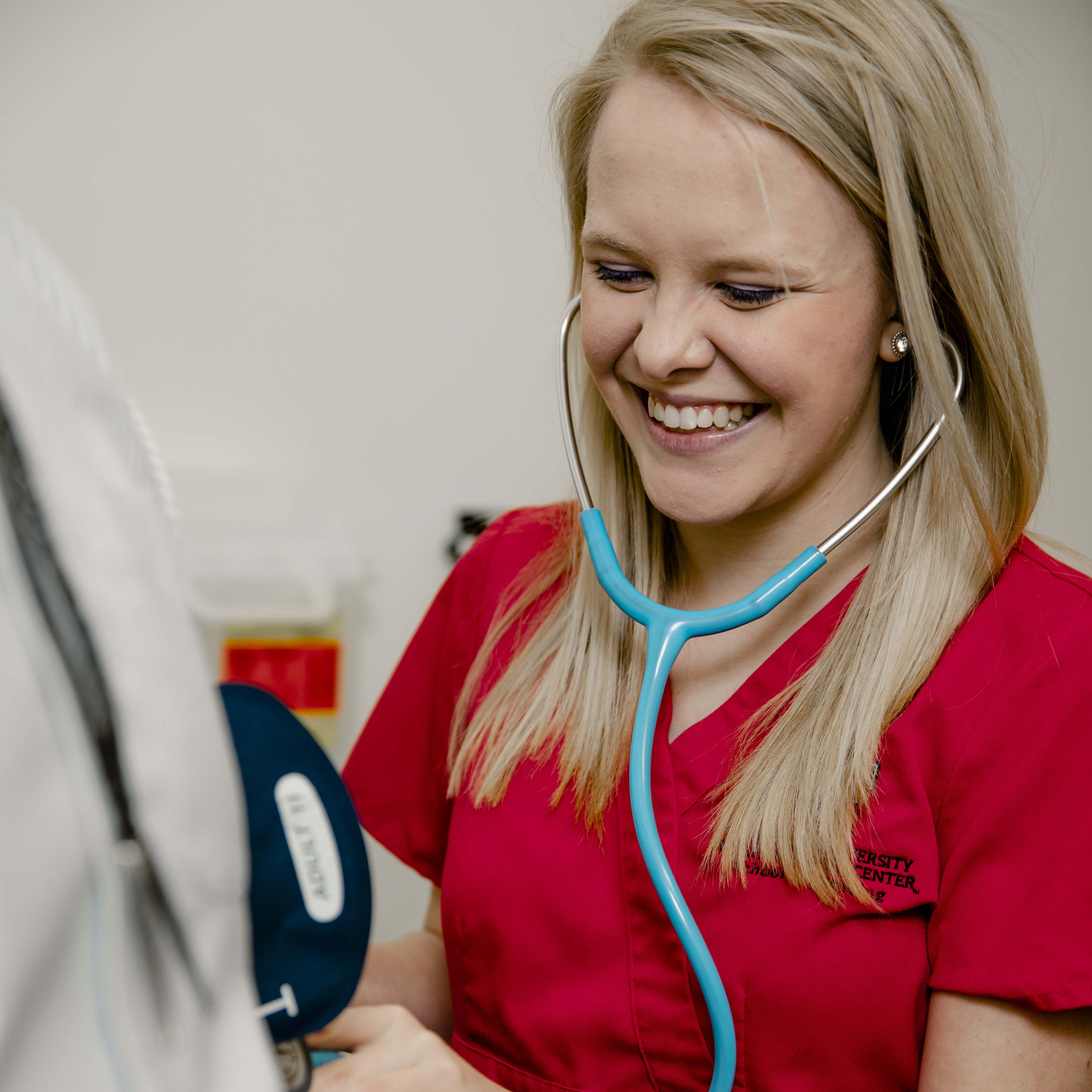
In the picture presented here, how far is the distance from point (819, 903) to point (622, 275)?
499 mm

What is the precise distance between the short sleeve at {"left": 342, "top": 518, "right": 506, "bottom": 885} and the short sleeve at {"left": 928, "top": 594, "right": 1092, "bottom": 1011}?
19.8 inches

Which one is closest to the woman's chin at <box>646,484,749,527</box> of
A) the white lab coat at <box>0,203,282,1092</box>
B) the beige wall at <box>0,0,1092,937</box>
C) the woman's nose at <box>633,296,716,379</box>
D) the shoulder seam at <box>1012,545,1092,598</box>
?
the woman's nose at <box>633,296,716,379</box>

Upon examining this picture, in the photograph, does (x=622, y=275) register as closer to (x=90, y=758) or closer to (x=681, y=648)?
(x=681, y=648)

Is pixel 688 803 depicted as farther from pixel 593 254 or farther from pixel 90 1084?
pixel 90 1084

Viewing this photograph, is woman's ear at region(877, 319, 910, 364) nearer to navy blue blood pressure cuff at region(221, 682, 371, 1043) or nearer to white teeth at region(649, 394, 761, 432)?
white teeth at region(649, 394, 761, 432)

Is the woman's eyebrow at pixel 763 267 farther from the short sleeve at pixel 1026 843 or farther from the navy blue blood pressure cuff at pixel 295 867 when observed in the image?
the navy blue blood pressure cuff at pixel 295 867

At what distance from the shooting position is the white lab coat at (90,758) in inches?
12.2

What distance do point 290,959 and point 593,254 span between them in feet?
1.85

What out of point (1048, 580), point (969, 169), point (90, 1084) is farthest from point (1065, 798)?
point (90, 1084)

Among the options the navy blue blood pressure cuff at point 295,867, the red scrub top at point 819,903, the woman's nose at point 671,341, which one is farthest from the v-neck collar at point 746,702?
the navy blue blood pressure cuff at point 295,867

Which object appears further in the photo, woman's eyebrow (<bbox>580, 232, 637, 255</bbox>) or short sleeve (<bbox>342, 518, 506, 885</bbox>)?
short sleeve (<bbox>342, 518, 506, 885</bbox>)

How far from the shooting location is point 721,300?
30.4 inches

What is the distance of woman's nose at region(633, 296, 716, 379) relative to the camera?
2.51ft

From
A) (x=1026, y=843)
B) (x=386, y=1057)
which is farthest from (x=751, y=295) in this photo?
(x=386, y=1057)
